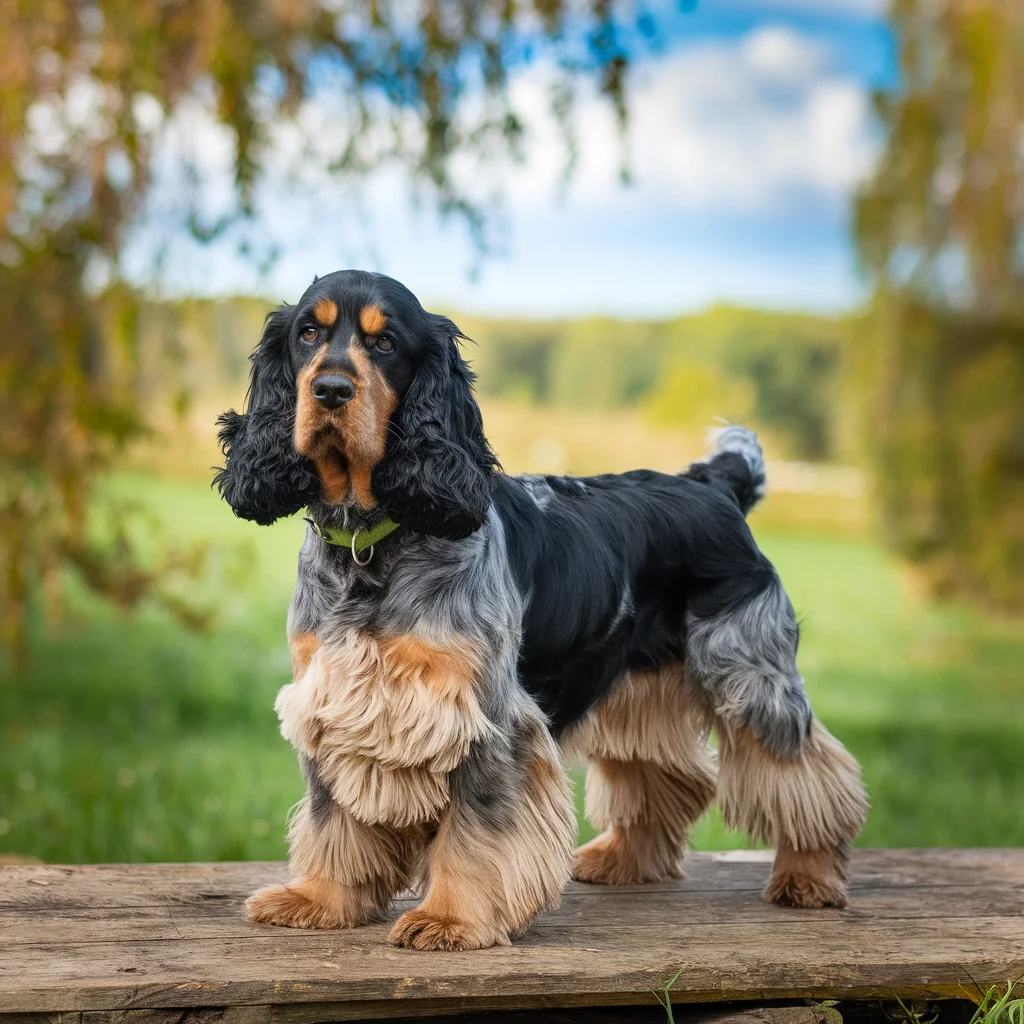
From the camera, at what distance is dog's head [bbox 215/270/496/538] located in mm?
3354

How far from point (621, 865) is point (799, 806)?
2.38 feet

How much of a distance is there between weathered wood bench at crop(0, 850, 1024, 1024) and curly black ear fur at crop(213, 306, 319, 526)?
1.20 metres

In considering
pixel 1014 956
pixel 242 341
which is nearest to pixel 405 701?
pixel 1014 956

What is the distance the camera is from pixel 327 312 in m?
3.42

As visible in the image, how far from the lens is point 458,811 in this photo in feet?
11.8

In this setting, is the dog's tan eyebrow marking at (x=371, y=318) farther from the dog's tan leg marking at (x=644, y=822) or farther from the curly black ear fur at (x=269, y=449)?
the dog's tan leg marking at (x=644, y=822)

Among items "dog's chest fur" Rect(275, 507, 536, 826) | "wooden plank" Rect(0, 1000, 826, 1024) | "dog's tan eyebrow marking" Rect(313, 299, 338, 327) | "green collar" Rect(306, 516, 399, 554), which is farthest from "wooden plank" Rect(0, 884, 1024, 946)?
"dog's tan eyebrow marking" Rect(313, 299, 338, 327)

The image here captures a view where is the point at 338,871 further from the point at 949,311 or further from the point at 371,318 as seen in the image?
the point at 949,311

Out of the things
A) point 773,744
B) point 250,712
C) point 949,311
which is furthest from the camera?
point 949,311

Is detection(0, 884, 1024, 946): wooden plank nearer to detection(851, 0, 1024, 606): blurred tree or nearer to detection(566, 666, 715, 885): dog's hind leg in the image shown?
detection(566, 666, 715, 885): dog's hind leg

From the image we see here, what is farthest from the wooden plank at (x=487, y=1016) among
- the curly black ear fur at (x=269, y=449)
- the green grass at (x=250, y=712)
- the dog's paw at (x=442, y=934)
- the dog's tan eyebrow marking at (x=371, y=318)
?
the dog's tan eyebrow marking at (x=371, y=318)

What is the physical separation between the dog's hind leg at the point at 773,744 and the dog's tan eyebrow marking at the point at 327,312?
5.37 feet

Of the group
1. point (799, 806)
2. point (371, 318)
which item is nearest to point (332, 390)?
point (371, 318)

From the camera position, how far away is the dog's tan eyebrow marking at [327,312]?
11.2 feet
